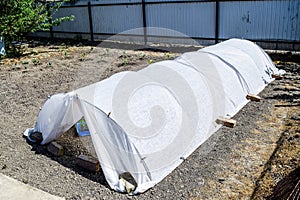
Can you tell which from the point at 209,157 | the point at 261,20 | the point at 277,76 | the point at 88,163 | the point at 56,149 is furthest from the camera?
the point at 261,20

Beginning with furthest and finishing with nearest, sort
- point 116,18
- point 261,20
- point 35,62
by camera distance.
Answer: point 116,18, point 35,62, point 261,20

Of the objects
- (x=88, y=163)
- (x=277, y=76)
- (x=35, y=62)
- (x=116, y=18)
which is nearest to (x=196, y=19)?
(x=116, y=18)

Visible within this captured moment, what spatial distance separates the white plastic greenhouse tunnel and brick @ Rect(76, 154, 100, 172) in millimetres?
228

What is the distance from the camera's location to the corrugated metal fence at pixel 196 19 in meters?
9.66

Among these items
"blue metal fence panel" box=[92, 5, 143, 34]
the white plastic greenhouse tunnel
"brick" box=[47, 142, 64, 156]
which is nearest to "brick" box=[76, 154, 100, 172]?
the white plastic greenhouse tunnel

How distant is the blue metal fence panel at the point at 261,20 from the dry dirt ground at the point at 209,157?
2637 mm

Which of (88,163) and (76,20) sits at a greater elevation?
(76,20)

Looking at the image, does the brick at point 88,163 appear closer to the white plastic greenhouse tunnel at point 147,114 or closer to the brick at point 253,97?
the white plastic greenhouse tunnel at point 147,114

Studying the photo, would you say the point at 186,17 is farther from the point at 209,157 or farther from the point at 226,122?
the point at 209,157

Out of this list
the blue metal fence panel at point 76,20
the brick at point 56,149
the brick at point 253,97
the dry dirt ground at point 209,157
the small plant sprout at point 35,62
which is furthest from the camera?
the blue metal fence panel at point 76,20

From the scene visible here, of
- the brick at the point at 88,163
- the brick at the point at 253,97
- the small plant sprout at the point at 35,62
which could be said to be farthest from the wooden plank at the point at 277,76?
the small plant sprout at the point at 35,62

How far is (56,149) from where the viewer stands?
4.45 meters

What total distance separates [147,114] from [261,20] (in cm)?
752

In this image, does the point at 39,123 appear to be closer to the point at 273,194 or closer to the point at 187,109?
the point at 187,109
